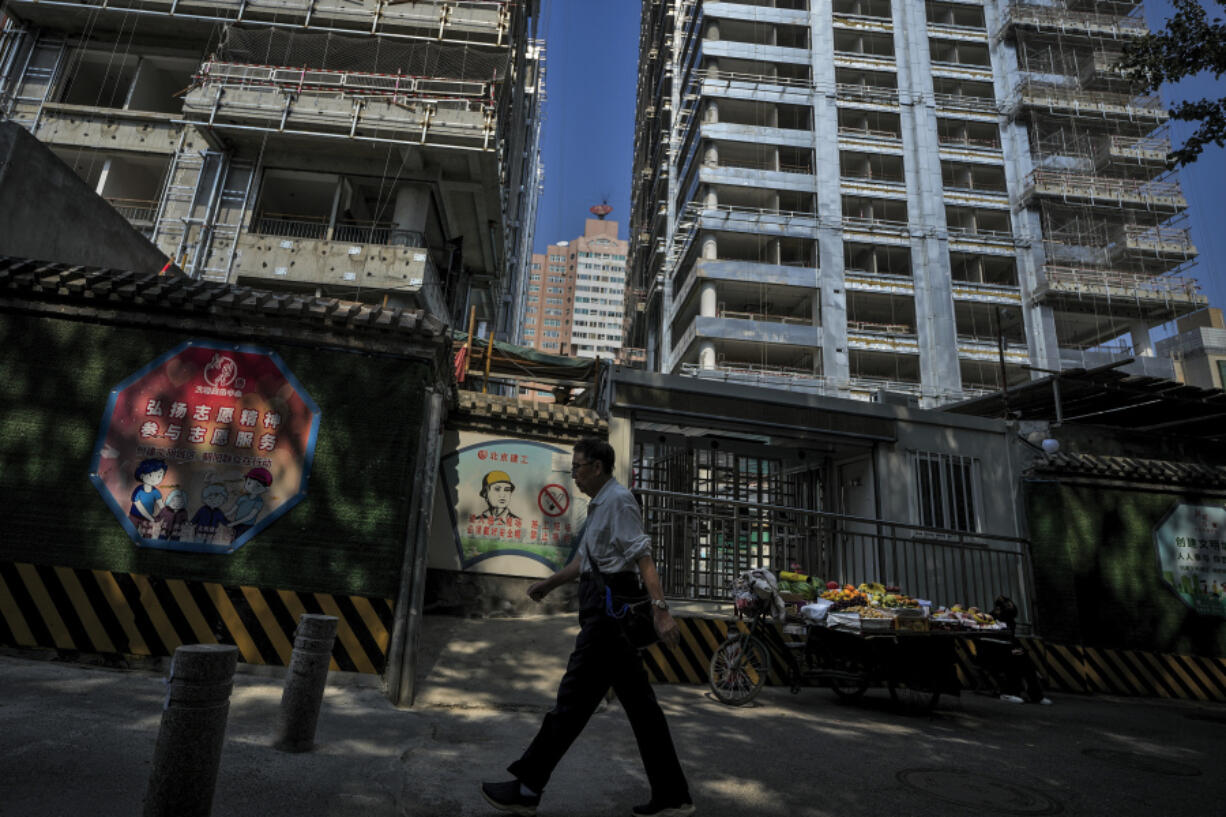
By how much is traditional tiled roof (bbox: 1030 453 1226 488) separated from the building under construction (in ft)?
53.8

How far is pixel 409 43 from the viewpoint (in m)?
21.2

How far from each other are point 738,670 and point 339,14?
24.7 m

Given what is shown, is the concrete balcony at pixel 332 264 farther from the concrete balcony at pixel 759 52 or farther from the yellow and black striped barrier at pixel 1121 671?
the concrete balcony at pixel 759 52

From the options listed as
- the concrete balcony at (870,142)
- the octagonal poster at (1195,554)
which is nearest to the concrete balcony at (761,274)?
the concrete balcony at (870,142)

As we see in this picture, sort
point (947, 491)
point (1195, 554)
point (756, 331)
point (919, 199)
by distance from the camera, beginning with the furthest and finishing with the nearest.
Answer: point (919, 199) < point (756, 331) < point (947, 491) < point (1195, 554)

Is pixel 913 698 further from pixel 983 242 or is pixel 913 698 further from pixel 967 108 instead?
pixel 967 108

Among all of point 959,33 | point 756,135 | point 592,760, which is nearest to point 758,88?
point 756,135

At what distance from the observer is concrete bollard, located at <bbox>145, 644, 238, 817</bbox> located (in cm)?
250

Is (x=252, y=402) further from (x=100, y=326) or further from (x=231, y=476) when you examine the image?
(x=100, y=326)

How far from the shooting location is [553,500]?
10.1 m

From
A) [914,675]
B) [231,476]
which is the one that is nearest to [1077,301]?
[914,675]

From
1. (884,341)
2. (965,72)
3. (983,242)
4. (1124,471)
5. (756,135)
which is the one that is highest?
(965,72)

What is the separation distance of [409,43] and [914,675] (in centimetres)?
2315

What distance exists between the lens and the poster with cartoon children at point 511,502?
A: 9656 millimetres
